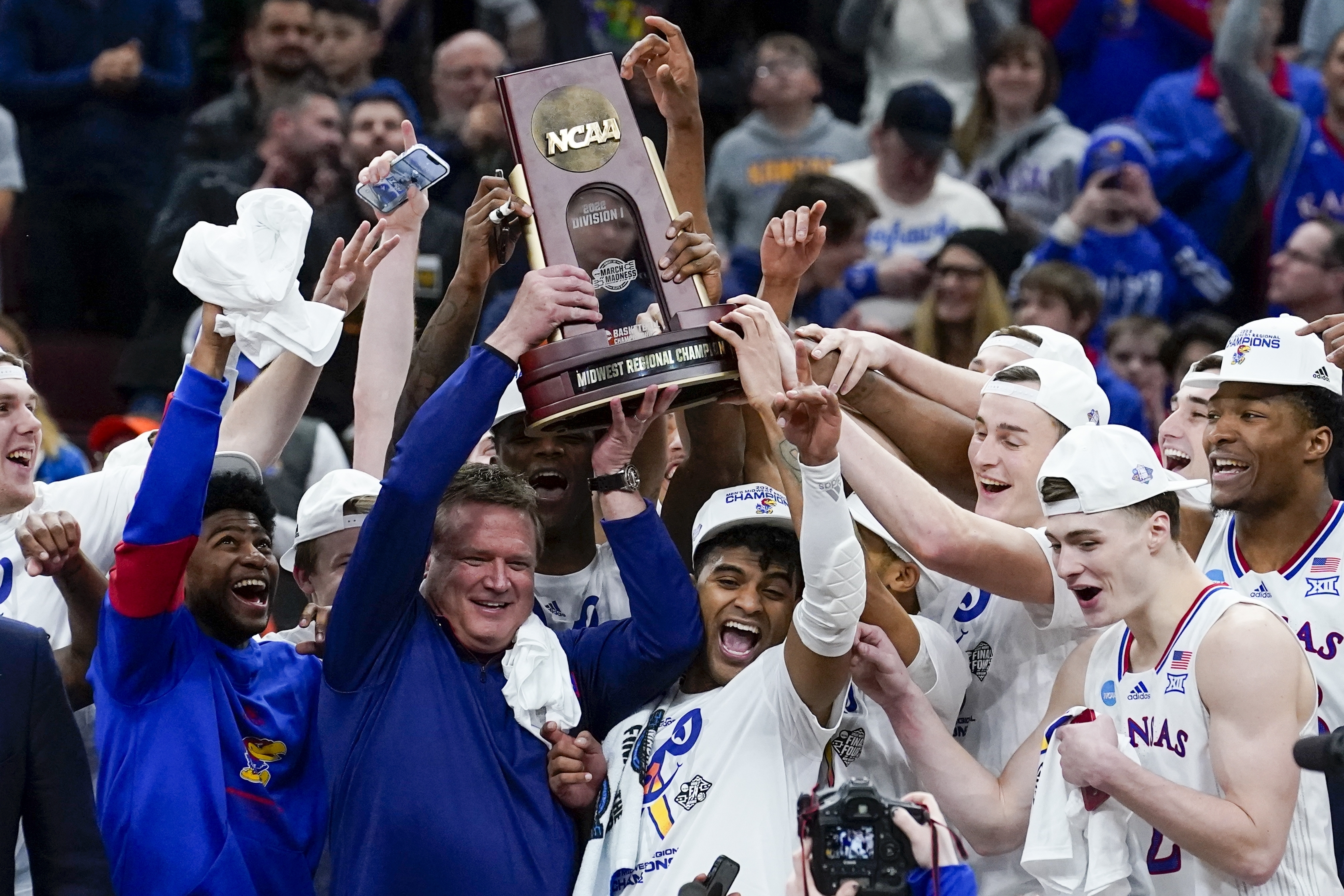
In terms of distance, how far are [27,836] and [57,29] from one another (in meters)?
5.85

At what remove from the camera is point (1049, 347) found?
5215mm

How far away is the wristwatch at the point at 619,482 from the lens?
4.43m

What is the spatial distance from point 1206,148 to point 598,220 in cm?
515

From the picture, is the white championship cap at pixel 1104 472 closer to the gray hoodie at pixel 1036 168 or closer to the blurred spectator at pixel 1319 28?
the gray hoodie at pixel 1036 168

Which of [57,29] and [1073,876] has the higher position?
[57,29]

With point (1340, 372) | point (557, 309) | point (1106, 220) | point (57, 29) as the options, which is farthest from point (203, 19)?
point (1340, 372)

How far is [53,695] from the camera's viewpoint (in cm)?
340

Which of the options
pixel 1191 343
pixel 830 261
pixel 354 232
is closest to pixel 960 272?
pixel 830 261

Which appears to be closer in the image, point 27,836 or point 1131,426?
point 27,836

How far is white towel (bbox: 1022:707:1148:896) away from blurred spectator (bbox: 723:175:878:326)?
4111 millimetres

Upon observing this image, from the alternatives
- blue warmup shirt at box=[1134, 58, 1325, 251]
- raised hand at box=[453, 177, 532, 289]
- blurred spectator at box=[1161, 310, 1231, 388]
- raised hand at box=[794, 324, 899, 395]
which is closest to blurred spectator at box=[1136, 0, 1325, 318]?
blue warmup shirt at box=[1134, 58, 1325, 251]

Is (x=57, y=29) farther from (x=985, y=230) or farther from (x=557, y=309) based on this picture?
(x=557, y=309)

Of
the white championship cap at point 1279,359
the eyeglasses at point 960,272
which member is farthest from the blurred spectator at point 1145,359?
the white championship cap at point 1279,359

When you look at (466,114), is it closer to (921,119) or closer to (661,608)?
(921,119)
